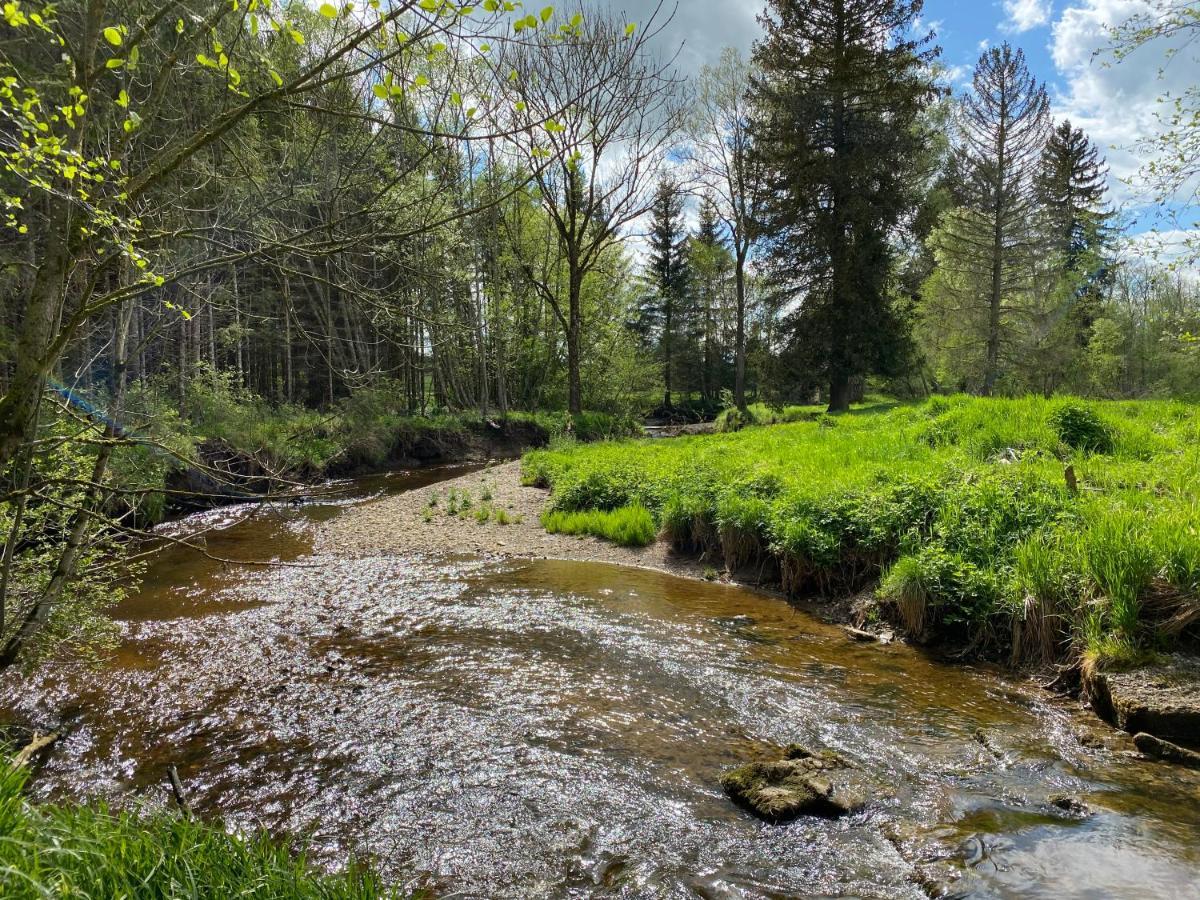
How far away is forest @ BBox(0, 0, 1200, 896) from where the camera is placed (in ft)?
9.62

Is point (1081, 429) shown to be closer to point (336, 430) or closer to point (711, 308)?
point (336, 430)

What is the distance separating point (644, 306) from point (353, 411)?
31.8 metres

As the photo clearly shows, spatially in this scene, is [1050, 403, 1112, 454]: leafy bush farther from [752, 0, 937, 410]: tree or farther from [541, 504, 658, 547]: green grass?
[752, 0, 937, 410]: tree

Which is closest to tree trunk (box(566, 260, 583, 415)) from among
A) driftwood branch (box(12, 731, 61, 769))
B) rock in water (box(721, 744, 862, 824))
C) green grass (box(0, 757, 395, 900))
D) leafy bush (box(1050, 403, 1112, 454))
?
leafy bush (box(1050, 403, 1112, 454))

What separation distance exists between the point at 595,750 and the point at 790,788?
136 centimetres

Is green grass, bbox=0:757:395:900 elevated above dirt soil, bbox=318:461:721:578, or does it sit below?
above

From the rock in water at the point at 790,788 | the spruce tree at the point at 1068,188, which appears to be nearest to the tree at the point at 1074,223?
the spruce tree at the point at 1068,188

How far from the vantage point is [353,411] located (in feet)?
64.1

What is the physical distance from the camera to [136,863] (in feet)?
6.89

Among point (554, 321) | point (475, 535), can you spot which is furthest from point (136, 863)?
point (554, 321)

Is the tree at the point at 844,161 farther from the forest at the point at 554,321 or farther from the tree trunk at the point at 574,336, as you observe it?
the tree trunk at the point at 574,336

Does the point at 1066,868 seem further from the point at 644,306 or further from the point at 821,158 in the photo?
the point at 644,306

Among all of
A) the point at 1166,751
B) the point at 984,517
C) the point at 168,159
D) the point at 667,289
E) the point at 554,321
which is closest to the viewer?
the point at 168,159

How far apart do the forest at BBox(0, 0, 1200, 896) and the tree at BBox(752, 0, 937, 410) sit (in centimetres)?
13
